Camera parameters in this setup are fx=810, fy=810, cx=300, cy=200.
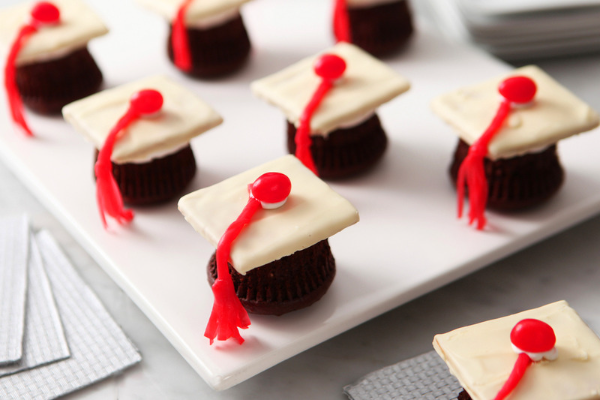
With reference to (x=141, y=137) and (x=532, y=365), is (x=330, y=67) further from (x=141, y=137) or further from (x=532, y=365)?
(x=532, y=365)

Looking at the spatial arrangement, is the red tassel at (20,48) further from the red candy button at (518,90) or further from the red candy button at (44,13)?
the red candy button at (518,90)

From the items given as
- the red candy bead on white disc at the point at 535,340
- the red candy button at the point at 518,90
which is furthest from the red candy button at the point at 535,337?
the red candy button at the point at 518,90

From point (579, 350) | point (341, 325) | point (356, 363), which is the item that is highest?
point (579, 350)

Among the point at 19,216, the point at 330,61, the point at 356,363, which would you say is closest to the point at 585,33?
the point at 330,61

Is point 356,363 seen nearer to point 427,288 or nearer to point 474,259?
point 427,288

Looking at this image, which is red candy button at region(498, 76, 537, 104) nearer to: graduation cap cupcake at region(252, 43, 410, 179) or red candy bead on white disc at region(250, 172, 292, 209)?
graduation cap cupcake at region(252, 43, 410, 179)

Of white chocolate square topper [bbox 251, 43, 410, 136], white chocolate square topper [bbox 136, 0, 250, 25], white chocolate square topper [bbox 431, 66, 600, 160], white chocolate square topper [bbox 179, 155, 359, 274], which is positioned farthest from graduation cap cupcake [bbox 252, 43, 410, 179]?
white chocolate square topper [bbox 136, 0, 250, 25]

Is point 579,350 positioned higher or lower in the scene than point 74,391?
higher
